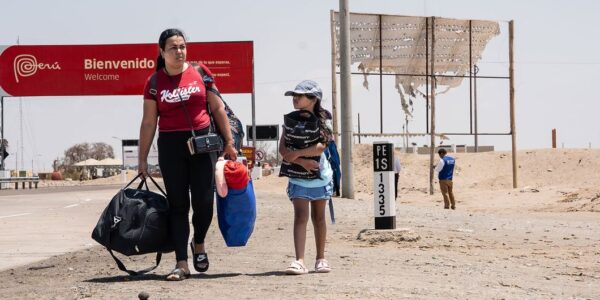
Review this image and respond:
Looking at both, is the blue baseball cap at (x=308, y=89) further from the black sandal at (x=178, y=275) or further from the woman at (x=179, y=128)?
the black sandal at (x=178, y=275)

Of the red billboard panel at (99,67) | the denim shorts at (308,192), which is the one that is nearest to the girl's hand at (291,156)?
the denim shorts at (308,192)

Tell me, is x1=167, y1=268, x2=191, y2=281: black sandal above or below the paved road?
above

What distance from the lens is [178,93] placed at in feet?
23.9

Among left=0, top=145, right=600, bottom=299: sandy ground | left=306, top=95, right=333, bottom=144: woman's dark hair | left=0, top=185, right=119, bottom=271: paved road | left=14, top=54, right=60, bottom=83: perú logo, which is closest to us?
left=0, top=145, right=600, bottom=299: sandy ground

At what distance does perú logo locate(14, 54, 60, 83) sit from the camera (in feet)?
165

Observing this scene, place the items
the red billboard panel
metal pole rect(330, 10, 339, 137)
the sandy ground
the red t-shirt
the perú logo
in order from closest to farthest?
the sandy ground
the red t-shirt
metal pole rect(330, 10, 339, 137)
the red billboard panel
the perú logo

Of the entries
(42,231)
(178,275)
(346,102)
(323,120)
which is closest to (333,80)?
(346,102)

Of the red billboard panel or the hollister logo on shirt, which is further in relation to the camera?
the red billboard panel

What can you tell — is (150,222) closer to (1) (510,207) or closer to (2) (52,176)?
(1) (510,207)

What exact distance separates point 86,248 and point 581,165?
29311mm

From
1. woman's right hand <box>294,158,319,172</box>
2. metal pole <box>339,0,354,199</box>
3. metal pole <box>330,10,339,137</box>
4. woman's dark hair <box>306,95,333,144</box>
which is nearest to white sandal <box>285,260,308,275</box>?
woman's right hand <box>294,158,319,172</box>

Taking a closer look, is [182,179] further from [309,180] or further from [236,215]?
[309,180]

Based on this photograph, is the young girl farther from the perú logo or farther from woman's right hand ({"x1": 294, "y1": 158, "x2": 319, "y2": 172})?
the perú logo

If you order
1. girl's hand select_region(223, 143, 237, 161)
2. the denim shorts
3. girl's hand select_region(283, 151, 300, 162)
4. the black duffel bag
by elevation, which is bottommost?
the black duffel bag
